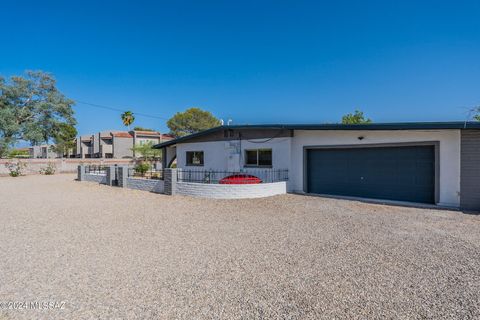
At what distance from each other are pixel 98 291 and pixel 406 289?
14.2 feet

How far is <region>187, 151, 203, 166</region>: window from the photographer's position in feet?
60.0

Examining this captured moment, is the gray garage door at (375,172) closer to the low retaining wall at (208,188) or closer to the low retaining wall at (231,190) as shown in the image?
the low retaining wall at (208,188)

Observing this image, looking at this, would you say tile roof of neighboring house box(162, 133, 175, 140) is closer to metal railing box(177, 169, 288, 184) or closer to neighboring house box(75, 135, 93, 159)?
neighboring house box(75, 135, 93, 159)

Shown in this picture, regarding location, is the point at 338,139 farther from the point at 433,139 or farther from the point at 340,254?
the point at 340,254

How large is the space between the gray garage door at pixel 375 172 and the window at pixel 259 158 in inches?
87.7

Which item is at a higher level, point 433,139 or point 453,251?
point 433,139

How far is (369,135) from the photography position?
11.7 meters

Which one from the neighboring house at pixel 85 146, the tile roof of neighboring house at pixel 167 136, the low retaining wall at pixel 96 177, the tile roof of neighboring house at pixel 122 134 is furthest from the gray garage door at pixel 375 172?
the neighboring house at pixel 85 146

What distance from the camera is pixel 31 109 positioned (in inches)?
1242

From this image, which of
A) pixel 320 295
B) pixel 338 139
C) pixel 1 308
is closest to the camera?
pixel 1 308

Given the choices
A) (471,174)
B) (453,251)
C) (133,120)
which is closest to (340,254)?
(453,251)

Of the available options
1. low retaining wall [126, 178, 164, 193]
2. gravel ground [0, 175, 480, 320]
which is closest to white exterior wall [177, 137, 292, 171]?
low retaining wall [126, 178, 164, 193]

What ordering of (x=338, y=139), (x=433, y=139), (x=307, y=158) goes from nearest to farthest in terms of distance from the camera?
(x=433, y=139)
(x=338, y=139)
(x=307, y=158)

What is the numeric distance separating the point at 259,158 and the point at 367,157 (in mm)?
5659
